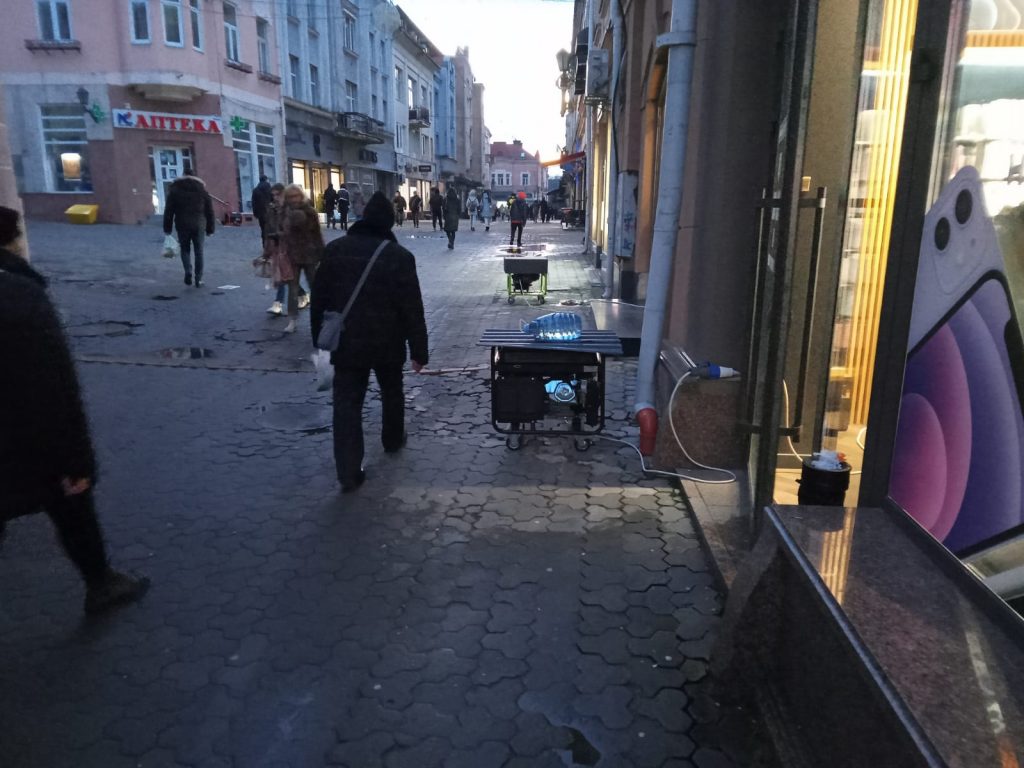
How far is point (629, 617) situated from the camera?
3.43m

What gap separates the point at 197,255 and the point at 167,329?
3743 millimetres

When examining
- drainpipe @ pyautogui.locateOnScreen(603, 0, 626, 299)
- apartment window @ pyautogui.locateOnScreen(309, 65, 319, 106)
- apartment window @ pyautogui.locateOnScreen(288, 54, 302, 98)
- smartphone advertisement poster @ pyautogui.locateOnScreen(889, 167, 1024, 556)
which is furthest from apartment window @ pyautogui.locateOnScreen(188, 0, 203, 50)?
smartphone advertisement poster @ pyautogui.locateOnScreen(889, 167, 1024, 556)

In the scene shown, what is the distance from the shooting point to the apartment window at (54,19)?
85.4 ft

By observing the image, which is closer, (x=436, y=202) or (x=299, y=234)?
(x=299, y=234)

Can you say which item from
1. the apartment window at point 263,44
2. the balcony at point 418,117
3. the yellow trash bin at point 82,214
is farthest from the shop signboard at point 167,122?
the balcony at point 418,117

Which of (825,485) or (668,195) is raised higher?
(668,195)

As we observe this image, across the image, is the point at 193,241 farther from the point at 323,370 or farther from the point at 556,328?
the point at 556,328

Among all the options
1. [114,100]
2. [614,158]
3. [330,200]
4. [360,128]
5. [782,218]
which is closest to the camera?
[782,218]

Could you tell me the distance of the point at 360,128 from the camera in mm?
41375

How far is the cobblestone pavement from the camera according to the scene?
8.79 ft

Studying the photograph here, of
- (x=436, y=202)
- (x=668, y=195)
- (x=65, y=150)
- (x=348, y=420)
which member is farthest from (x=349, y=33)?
(x=348, y=420)

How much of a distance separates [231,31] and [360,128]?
40.0 ft

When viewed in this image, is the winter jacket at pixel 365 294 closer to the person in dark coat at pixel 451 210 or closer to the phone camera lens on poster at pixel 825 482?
the phone camera lens on poster at pixel 825 482

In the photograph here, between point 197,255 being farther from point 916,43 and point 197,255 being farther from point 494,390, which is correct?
point 916,43
